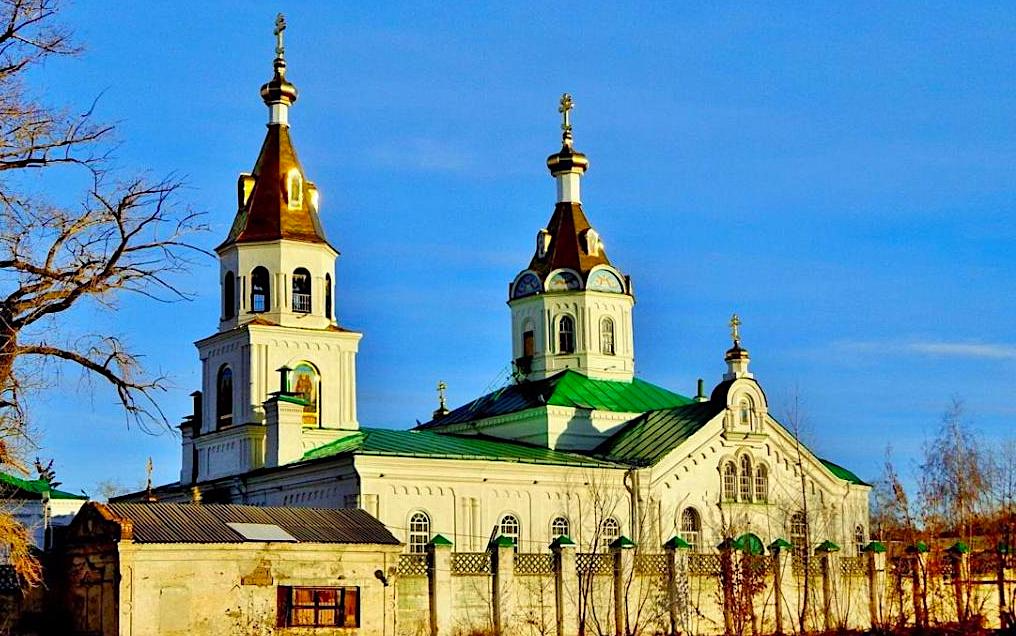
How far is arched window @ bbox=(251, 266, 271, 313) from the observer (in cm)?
4469

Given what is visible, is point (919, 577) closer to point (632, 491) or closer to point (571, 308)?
point (632, 491)

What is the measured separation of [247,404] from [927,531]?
19585 mm

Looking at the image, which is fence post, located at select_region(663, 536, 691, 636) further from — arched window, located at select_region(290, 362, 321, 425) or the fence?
arched window, located at select_region(290, 362, 321, 425)

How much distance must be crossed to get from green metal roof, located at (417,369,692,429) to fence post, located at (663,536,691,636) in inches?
494

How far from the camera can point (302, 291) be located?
148ft

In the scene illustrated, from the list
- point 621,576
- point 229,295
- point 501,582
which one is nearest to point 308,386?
point 229,295

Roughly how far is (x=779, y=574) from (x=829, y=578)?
6.18ft

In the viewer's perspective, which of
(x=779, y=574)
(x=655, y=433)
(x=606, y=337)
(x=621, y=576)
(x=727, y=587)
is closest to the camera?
(x=621, y=576)

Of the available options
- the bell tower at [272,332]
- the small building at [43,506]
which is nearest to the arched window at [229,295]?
the bell tower at [272,332]

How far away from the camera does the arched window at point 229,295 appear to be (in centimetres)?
4512

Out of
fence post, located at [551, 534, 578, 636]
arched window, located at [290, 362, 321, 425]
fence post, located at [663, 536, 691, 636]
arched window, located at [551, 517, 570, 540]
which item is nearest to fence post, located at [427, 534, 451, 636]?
fence post, located at [551, 534, 578, 636]

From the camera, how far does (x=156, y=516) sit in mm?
29500

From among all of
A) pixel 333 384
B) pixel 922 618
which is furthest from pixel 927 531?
pixel 333 384

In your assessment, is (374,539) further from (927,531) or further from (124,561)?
(927,531)
